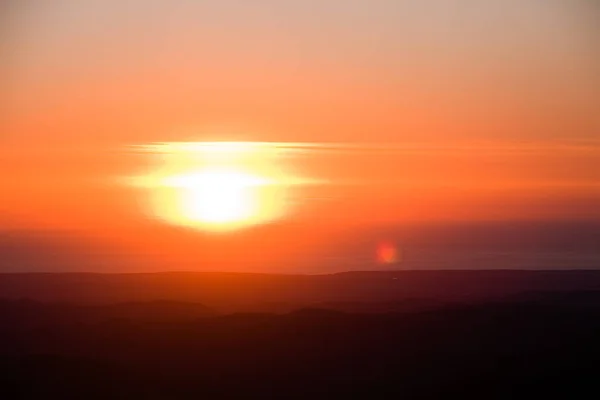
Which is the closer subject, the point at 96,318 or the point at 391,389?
the point at 391,389

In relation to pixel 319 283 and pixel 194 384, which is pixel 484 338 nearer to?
pixel 194 384

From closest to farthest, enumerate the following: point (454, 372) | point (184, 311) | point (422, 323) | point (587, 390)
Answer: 1. point (587, 390)
2. point (454, 372)
3. point (422, 323)
4. point (184, 311)

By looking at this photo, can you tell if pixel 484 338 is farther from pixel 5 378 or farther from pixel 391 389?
pixel 5 378

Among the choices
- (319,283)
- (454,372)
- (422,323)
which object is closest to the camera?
(454,372)

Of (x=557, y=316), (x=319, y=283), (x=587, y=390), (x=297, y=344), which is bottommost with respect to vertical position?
(x=587, y=390)

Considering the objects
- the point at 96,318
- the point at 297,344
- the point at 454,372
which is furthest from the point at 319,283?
the point at 454,372

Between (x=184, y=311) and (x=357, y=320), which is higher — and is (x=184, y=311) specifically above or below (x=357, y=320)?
above

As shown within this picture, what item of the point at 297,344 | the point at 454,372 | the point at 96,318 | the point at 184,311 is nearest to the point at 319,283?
the point at 184,311
